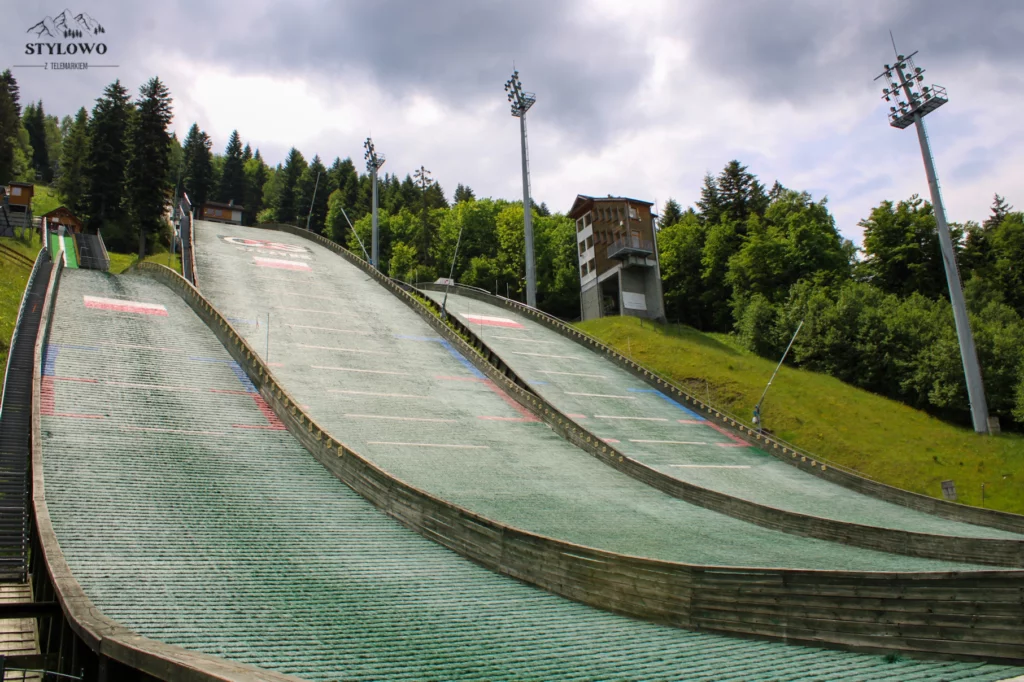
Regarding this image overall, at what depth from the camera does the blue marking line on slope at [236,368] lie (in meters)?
19.4

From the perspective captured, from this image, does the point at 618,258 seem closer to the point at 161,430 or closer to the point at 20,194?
the point at 161,430

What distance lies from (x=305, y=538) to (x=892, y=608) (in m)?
7.95

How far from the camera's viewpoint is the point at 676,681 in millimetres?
6980

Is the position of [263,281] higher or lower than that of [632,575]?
higher

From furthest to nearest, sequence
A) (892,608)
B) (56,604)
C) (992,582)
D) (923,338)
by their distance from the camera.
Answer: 1. (923,338)
2. (56,604)
3. (892,608)
4. (992,582)

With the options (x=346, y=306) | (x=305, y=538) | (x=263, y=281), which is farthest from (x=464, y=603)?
(x=263, y=281)

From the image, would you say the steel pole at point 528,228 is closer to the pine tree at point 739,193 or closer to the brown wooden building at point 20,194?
the pine tree at point 739,193

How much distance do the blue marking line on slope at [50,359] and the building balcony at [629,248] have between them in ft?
88.9

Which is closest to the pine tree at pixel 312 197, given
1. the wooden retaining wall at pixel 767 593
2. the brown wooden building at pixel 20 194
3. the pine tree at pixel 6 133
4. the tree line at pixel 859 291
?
the pine tree at pixel 6 133

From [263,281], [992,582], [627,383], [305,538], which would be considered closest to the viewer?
[992,582]

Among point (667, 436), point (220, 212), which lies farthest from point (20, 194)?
point (667, 436)

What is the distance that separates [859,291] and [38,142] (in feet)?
369

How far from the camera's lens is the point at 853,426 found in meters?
24.2

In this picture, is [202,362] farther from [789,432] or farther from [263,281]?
[789,432]
